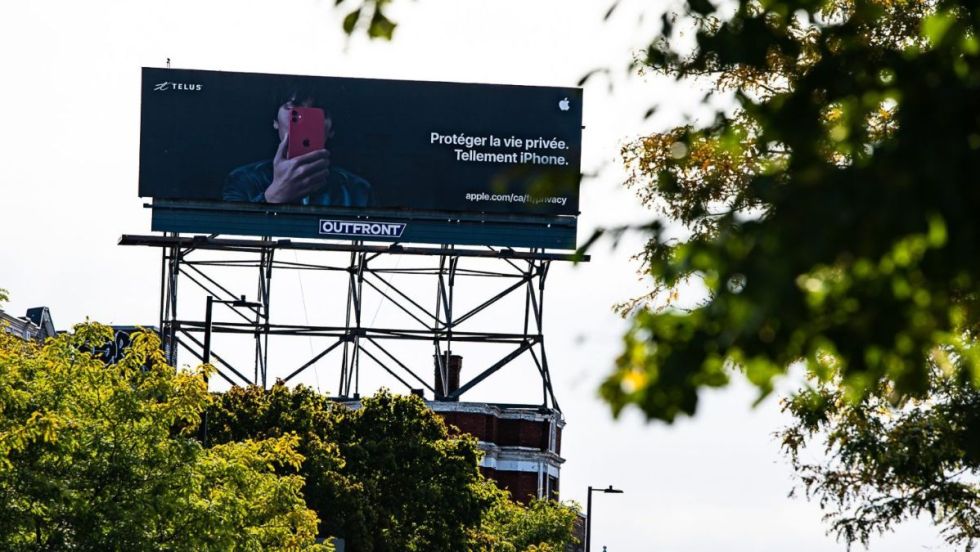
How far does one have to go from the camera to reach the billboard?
2810 inches

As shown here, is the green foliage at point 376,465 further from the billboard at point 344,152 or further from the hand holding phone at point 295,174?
the hand holding phone at point 295,174

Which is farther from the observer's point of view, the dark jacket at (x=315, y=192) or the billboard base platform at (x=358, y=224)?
the dark jacket at (x=315, y=192)

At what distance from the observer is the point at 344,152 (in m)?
72.3

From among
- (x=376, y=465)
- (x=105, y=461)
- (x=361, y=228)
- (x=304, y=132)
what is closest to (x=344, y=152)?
(x=304, y=132)

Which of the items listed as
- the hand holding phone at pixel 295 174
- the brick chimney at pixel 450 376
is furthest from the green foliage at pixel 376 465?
the brick chimney at pixel 450 376

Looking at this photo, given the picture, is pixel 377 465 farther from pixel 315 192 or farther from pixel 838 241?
pixel 838 241

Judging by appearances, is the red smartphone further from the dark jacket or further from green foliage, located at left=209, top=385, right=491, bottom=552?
green foliage, located at left=209, top=385, right=491, bottom=552

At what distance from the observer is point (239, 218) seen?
7144 cm

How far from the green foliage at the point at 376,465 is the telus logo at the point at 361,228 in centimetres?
1749

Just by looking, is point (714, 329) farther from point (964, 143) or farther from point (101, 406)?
point (101, 406)

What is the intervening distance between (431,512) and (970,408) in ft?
115

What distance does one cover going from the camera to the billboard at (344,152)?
71.4 metres

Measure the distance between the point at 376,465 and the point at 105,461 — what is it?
28077 millimetres

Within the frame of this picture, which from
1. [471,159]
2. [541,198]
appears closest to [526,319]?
[471,159]
